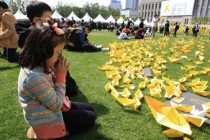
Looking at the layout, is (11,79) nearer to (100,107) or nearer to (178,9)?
(100,107)

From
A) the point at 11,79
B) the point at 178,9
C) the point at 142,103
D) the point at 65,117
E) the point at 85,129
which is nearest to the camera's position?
the point at 65,117

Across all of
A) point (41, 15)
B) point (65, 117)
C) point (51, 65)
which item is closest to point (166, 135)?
point (65, 117)

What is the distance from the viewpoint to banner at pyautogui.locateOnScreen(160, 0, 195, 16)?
73.8 metres

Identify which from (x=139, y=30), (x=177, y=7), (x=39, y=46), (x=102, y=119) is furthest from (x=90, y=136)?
(x=177, y=7)

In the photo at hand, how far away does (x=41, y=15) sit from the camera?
10.8 ft

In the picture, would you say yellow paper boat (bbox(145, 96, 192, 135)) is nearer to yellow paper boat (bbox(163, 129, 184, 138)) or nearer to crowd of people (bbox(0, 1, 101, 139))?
yellow paper boat (bbox(163, 129, 184, 138))

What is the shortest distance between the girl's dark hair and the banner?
79312 mm

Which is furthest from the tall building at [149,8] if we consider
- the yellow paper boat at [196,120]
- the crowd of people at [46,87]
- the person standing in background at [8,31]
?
the crowd of people at [46,87]

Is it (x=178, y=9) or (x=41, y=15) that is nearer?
(x=41, y=15)

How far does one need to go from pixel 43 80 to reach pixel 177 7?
84.6 m

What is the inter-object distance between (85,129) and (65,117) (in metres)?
0.33

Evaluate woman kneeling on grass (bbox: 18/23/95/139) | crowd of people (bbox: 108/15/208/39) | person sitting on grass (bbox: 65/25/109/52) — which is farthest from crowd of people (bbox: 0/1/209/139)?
crowd of people (bbox: 108/15/208/39)

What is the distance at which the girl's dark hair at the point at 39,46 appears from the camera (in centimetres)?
186

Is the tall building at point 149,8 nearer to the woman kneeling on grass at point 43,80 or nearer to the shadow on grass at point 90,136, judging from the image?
the shadow on grass at point 90,136
